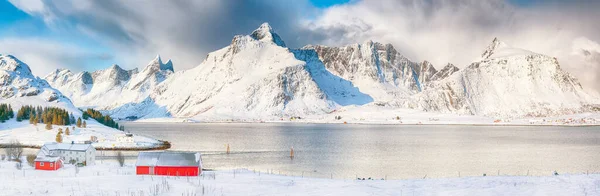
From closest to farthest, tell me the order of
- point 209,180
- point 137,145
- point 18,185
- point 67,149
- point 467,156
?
1. point 18,185
2. point 209,180
3. point 67,149
4. point 467,156
5. point 137,145

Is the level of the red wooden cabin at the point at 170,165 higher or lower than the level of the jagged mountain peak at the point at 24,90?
lower

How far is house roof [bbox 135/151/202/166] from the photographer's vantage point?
45.8 metres

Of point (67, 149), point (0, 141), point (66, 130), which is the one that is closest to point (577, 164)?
point (67, 149)

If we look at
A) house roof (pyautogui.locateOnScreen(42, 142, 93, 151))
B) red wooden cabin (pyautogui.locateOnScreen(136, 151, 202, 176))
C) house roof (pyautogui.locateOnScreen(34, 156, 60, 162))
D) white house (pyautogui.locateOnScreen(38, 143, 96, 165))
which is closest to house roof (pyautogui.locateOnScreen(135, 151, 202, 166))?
red wooden cabin (pyautogui.locateOnScreen(136, 151, 202, 176))

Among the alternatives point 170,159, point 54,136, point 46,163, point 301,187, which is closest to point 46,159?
point 46,163

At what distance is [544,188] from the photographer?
103 feet

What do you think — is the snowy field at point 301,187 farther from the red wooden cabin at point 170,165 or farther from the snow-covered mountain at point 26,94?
the snow-covered mountain at point 26,94

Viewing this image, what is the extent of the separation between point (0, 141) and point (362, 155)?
79687mm

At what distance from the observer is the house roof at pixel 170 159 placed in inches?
1801

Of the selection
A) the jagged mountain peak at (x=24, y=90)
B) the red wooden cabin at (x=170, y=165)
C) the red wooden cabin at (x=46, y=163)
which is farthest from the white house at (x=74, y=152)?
the jagged mountain peak at (x=24, y=90)

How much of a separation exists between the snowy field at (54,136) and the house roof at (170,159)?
52.9 m

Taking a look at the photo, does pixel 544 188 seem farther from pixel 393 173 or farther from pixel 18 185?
pixel 18 185

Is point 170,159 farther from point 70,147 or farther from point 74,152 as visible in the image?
point 70,147

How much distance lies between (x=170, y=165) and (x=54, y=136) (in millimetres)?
74738
